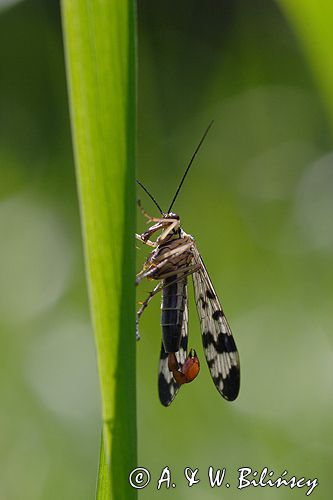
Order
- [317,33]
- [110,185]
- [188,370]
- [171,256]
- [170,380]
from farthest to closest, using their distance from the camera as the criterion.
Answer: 1. [170,380]
2. [171,256]
3. [188,370]
4. [317,33]
5. [110,185]

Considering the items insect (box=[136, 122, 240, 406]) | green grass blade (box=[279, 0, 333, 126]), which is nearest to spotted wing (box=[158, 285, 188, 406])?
insect (box=[136, 122, 240, 406])

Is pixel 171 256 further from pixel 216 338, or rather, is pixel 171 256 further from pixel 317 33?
pixel 317 33

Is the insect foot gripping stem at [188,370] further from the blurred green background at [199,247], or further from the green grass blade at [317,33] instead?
the green grass blade at [317,33]

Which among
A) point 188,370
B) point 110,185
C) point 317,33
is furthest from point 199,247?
→ point 110,185

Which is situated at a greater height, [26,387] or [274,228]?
Result: [274,228]

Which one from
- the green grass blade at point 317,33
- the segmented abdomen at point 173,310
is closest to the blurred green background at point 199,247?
the segmented abdomen at point 173,310

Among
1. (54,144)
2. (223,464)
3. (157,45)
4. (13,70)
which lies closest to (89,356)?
(223,464)

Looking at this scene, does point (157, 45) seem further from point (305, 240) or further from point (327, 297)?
point (327, 297)

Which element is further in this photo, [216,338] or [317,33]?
[216,338]
